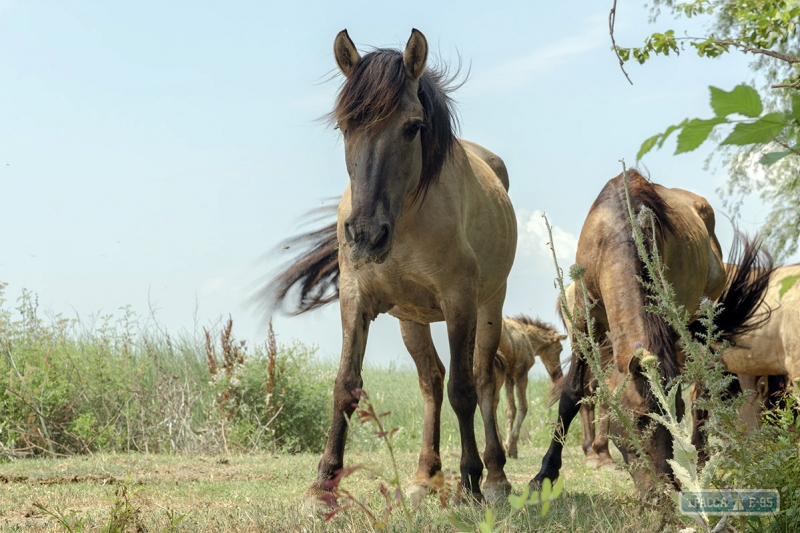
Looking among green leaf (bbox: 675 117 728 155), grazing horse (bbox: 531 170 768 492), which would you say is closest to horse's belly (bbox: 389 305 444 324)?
grazing horse (bbox: 531 170 768 492)

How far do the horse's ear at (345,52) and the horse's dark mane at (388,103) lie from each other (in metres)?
0.07

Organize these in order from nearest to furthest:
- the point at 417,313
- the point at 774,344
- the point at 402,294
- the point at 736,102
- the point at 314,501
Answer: the point at 736,102, the point at 314,501, the point at 402,294, the point at 417,313, the point at 774,344

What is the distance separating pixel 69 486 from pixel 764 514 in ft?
15.6

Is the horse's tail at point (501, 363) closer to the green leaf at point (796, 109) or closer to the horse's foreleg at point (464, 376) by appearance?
the horse's foreleg at point (464, 376)

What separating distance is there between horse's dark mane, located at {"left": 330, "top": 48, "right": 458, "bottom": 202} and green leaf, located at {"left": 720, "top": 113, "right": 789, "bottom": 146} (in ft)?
9.11

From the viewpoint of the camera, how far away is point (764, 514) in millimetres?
2721

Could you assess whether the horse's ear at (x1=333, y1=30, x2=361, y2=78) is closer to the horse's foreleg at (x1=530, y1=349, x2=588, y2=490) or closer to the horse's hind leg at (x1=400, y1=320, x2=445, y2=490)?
the horse's hind leg at (x1=400, y1=320, x2=445, y2=490)

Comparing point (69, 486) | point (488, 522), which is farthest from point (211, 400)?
point (488, 522)

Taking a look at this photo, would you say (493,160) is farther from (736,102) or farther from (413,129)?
(736,102)

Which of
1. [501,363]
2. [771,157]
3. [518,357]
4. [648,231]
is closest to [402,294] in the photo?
[648,231]

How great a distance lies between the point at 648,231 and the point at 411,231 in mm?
1482

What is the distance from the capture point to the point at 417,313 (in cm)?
466

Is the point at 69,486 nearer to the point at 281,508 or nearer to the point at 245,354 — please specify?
the point at 281,508

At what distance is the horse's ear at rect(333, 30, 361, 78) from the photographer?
158 inches
